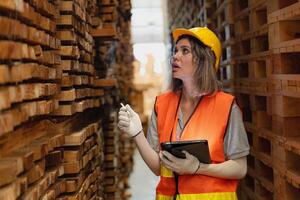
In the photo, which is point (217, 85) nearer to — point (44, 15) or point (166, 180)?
point (166, 180)

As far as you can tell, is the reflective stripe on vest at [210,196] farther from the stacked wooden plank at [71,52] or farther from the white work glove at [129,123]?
the stacked wooden plank at [71,52]

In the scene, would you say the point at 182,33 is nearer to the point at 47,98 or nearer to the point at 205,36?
the point at 205,36

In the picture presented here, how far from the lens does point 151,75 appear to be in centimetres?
1603

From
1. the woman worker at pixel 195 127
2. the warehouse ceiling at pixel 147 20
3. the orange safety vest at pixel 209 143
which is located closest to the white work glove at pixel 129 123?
the woman worker at pixel 195 127

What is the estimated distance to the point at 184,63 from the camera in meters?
2.89

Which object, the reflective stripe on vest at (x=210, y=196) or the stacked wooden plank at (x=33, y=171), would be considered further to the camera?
the reflective stripe on vest at (x=210, y=196)

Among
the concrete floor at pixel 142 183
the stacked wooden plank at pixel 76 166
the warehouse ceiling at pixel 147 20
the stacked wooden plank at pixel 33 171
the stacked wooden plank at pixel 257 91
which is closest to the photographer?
the stacked wooden plank at pixel 33 171

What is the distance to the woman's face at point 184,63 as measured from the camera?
289 centimetres

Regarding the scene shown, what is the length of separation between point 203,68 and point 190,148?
0.64m

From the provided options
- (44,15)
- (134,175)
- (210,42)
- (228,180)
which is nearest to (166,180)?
(228,180)

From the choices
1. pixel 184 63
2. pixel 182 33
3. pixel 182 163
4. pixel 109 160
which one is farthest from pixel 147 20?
pixel 182 163

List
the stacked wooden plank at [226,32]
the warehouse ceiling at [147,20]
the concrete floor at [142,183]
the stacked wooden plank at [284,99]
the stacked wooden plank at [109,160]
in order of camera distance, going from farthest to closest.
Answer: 1. the warehouse ceiling at [147,20]
2. the concrete floor at [142,183]
3. the stacked wooden plank at [109,160]
4. the stacked wooden plank at [226,32]
5. the stacked wooden plank at [284,99]

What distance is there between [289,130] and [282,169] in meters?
0.27

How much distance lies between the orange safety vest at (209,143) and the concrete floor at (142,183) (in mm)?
4736
